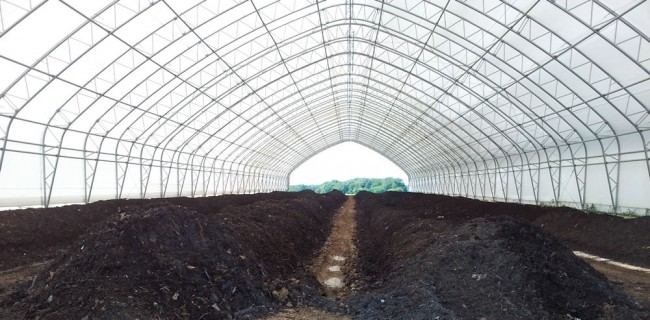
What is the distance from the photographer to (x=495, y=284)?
10391mm

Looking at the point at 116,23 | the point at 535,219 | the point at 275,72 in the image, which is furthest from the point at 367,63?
the point at 116,23

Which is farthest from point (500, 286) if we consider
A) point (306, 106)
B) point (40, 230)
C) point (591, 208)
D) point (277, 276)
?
point (306, 106)

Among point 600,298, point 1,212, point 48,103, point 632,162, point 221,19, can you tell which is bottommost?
point 600,298

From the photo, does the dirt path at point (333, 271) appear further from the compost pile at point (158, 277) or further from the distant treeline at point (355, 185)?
the distant treeline at point (355, 185)

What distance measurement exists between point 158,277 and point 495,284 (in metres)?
8.13

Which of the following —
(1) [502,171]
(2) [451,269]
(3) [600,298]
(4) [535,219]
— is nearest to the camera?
(3) [600,298]

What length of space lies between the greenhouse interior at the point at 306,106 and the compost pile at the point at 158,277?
0.08m

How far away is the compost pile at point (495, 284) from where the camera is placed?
9.44 meters

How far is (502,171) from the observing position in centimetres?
4225

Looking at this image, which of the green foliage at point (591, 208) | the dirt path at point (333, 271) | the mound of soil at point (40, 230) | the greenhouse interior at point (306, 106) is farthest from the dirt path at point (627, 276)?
the mound of soil at point (40, 230)

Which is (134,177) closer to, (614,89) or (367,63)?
(367,63)

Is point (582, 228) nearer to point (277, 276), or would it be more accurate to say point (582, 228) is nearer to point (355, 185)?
point (277, 276)

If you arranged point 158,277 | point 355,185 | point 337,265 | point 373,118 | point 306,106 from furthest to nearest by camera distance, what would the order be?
point 355,185 < point 373,118 < point 306,106 < point 337,265 < point 158,277

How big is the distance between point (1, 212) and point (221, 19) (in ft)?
46.1
